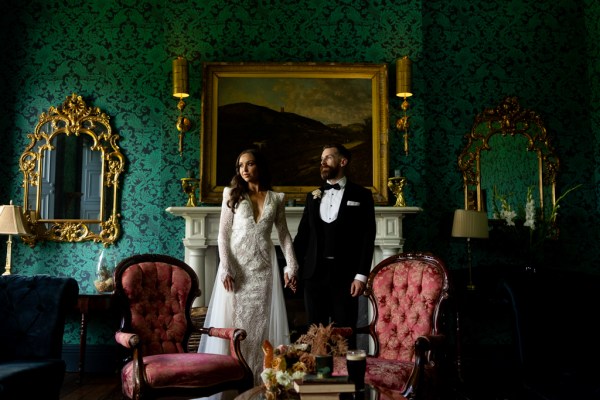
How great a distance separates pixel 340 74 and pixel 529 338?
3.20 meters

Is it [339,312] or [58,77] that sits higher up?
[58,77]

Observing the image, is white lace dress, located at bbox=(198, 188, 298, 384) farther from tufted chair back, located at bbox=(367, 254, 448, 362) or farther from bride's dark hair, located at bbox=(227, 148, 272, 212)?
tufted chair back, located at bbox=(367, 254, 448, 362)

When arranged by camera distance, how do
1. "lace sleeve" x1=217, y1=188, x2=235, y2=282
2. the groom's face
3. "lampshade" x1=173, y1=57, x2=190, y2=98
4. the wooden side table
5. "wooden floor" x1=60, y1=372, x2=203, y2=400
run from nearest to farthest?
"lace sleeve" x1=217, y1=188, x2=235, y2=282
the groom's face
"wooden floor" x1=60, y1=372, x2=203, y2=400
the wooden side table
"lampshade" x1=173, y1=57, x2=190, y2=98

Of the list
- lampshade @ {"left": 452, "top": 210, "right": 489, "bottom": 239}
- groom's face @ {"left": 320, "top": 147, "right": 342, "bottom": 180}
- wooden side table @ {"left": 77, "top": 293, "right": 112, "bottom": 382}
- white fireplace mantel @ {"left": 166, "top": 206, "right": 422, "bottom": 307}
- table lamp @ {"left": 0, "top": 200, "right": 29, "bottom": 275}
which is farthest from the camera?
white fireplace mantel @ {"left": 166, "top": 206, "right": 422, "bottom": 307}

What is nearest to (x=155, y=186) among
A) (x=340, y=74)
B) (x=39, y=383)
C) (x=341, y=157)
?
(x=340, y=74)

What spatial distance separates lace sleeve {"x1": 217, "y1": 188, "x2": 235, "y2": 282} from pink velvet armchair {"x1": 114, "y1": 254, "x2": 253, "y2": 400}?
26cm

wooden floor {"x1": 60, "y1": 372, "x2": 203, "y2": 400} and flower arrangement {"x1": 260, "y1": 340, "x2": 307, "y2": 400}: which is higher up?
flower arrangement {"x1": 260, "y1": 340, "x2": 307, "y2": 400}

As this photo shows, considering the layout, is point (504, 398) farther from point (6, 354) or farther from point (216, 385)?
point (6, 354)

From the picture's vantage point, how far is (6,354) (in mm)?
3027

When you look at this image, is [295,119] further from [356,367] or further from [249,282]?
[356,367]

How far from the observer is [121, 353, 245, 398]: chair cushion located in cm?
280

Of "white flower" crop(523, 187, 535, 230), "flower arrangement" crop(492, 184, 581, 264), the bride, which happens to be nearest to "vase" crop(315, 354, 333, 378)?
the bride

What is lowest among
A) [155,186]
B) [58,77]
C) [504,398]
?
[504,398]

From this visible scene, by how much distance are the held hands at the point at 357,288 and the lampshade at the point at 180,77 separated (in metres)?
2.66
